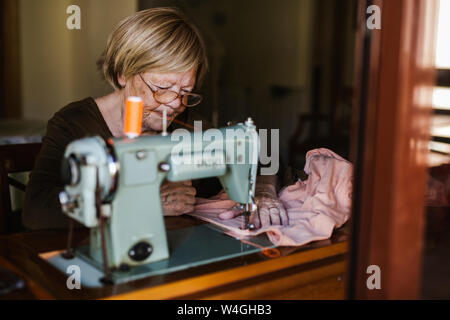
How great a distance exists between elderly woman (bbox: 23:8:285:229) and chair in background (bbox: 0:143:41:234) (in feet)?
1.15

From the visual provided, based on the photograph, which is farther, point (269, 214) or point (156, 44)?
point (156, 44)

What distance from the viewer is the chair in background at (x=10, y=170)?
1971mm

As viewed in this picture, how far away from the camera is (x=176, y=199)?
1.70 metres

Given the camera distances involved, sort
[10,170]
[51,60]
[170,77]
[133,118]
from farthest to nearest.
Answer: [51,60] → [10,170] → [170,77] → [133,118]

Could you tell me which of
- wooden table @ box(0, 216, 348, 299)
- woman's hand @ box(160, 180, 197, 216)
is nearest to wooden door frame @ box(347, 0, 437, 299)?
wooden table @ box(0, 216, 348, 299)

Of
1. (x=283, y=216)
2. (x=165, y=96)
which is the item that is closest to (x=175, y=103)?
(x=165, y=96)

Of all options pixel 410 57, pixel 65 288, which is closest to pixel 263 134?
pixel 65 288

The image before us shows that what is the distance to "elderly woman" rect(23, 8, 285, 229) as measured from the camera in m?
1.69

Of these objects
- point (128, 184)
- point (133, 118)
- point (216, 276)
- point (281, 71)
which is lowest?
point (216, 276)

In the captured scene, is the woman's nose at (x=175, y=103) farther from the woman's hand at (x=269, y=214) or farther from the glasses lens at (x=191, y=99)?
the woman's hand at (x=269, y=214)

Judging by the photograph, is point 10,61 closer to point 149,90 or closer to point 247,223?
point 149,90

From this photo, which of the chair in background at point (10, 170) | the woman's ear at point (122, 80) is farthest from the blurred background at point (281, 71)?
the woman's ear at point (122, 80)

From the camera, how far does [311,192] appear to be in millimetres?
1683

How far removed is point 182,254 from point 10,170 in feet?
3.69
